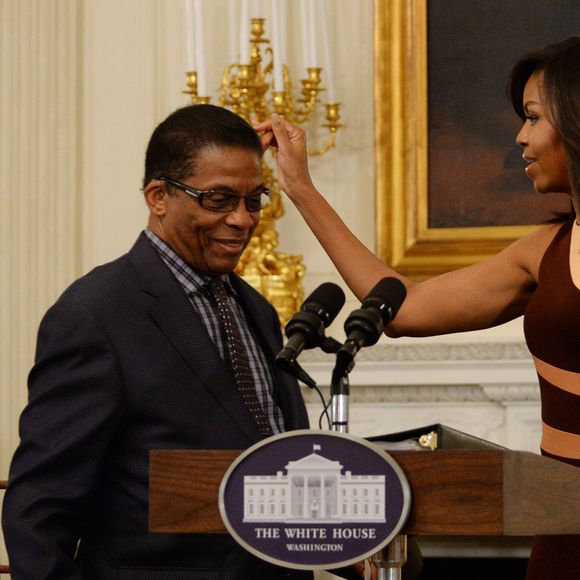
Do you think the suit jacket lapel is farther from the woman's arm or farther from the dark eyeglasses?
the woman's arm

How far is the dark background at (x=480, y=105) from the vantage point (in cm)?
479

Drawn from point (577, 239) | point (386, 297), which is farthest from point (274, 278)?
point (386, 297)

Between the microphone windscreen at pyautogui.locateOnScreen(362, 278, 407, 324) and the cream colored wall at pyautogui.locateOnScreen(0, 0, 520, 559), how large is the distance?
324 centimetres

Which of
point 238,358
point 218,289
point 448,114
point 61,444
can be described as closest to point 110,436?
point 61,444

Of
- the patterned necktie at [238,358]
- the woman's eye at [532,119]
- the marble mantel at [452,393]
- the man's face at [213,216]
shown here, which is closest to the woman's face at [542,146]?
the woman's eye at [532,119]

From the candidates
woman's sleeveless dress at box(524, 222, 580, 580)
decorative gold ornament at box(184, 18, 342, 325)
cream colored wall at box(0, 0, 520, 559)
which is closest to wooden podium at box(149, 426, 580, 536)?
woman's sleeveless dress at box(524, 222, 580, 580)

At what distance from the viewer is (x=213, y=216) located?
2.43 meters

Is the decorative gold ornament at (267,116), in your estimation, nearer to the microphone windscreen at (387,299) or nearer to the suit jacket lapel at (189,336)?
the suit jacket lapel at (189,336)

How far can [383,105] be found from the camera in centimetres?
484

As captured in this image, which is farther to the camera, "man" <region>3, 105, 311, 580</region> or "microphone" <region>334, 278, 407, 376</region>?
"man" <region>3, 105, 311, 580</region>

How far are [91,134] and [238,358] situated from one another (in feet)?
9.77

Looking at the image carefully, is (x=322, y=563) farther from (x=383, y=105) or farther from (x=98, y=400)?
(x=383, y=105)

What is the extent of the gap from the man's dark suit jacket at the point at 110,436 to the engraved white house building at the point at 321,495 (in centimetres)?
73

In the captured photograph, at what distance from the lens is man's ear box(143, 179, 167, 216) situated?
2.50 meters
